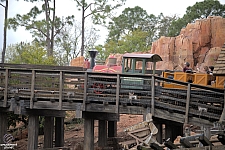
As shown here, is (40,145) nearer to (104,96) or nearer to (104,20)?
(104,96)

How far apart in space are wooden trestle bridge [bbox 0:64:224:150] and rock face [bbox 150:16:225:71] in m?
19.4

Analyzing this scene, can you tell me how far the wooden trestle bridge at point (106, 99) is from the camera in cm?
1445

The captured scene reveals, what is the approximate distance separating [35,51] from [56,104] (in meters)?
14.4

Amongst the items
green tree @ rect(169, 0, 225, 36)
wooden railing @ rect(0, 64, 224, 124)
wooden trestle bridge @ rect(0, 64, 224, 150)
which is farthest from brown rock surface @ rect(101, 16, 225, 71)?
wooden railing @ rect(0, 64, 224, 124)

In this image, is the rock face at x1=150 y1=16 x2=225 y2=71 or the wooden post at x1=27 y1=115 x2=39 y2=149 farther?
the rock face at x1=150 y1=16 x2=225 y2=71

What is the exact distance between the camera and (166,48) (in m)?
36.5

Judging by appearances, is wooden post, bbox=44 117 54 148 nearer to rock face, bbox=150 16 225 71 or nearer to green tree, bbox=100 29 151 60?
rock face, bbox=150 16 225 71

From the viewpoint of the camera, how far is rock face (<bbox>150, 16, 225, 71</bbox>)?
35094mm

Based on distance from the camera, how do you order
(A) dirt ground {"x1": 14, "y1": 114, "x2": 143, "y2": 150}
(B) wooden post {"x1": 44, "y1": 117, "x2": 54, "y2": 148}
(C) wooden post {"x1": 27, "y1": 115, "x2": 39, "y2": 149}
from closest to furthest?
(C) wooden post {"x1": 27, "y1": 115, "x2": 39, "y2": 149} → (B) wooden post {"x1": 44, "y1": 117, "x2": 54, "y2": 148} → (A) dirt ground {"x1": 14, "y1": 114, "x2": 143, "y2": 150}

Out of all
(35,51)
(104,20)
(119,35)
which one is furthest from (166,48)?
(119,35)

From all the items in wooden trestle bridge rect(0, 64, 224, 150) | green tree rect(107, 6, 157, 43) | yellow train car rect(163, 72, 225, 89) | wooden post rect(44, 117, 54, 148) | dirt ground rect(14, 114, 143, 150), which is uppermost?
green tree rect(107, 6, 157, 43)

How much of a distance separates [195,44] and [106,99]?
21422 mm

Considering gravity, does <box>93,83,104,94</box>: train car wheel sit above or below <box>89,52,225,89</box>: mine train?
below

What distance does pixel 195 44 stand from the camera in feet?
117
